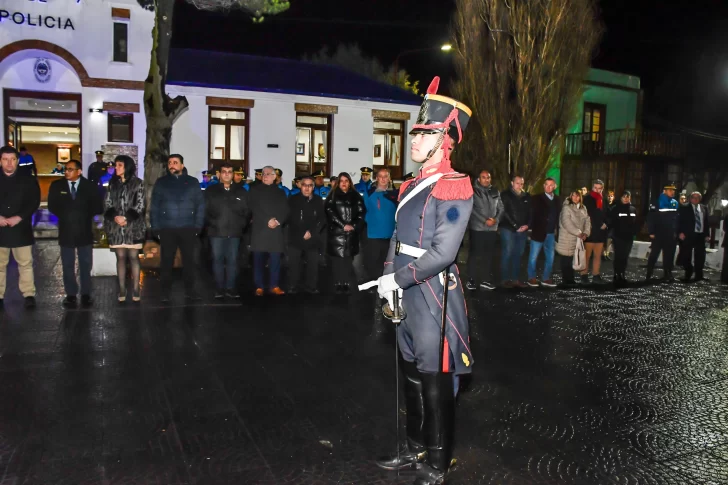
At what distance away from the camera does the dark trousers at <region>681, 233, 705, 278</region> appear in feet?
43.4

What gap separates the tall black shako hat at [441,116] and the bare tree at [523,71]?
670 inches

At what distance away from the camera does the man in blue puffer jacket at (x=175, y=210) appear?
910 centimetres

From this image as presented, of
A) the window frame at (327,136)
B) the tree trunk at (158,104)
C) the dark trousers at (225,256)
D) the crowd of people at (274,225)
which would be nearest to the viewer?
the crowd of people at (274,225)

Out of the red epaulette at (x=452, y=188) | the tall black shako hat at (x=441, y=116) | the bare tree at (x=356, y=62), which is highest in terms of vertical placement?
the bare tree at (x=356, y=62)

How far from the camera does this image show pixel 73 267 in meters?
8.75

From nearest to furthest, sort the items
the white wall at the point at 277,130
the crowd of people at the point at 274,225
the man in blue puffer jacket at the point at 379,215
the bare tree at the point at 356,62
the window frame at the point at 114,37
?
1. the crowd of people at the point at 274,225
2. the man in blue puffer jacket at the point at 379,215
3. the window frame at the point at 114,37
4. the white wall at the point at 277,130
5. the bare tree at the point at 356,62

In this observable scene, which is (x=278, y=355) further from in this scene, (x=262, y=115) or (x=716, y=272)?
(x=262, y=115)

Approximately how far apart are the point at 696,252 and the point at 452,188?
11751 mm

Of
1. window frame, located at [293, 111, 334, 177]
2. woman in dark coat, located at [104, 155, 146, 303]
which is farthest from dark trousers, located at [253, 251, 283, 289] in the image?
window frame, located at [293, 111, 334, 177]

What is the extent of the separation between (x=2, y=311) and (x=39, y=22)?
14.5 metres

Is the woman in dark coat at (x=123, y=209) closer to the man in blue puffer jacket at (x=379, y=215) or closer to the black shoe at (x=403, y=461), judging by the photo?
the man in blue puffer jacket at (x=379, y=215)

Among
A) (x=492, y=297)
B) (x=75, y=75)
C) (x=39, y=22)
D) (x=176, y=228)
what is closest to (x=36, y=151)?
(x=75, y=75)

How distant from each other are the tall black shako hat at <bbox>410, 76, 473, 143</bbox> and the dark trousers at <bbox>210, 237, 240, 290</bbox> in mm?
6303

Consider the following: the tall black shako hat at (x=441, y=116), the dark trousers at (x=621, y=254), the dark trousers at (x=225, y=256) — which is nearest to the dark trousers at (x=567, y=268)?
the dark trousers at (x=621, y=254)
